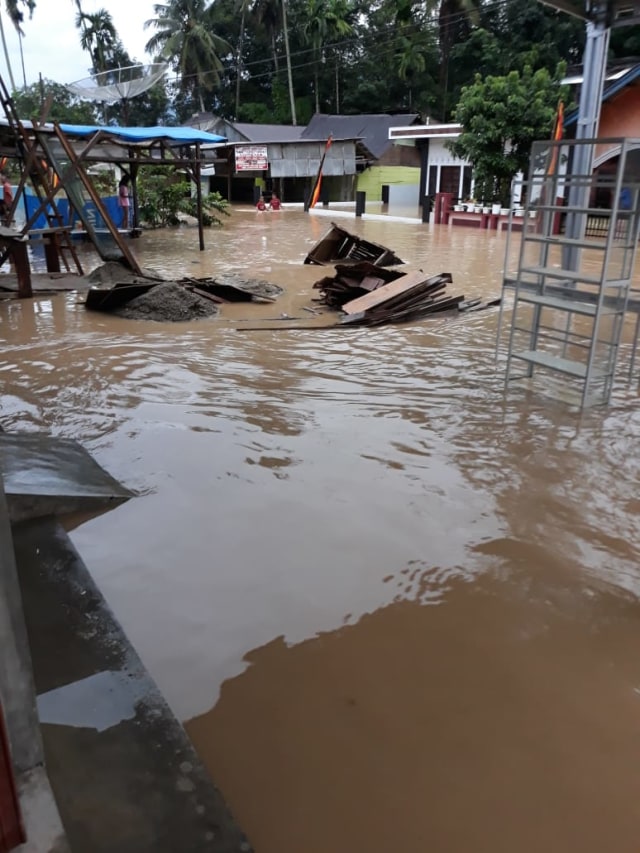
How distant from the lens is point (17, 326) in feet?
30.9

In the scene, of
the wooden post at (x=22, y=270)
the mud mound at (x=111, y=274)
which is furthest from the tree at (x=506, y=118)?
the wooden post at (x=22, y=270)

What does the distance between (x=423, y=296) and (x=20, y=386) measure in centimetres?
609

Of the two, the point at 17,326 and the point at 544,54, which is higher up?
the point at 544,54

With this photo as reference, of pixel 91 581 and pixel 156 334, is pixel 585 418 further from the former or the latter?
pixel 156 334

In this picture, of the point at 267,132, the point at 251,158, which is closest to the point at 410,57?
the point at 267,132

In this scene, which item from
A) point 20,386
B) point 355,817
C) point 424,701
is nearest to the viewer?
point 355,817

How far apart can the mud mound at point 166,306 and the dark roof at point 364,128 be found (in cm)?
2881

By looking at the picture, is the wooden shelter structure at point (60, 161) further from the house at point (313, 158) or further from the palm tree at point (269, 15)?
the palm tree at point (269, 15)

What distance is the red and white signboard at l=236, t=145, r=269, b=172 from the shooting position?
113 ft

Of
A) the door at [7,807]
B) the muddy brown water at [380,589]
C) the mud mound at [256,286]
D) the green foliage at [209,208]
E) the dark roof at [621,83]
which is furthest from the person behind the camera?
the green foliage at [209,208]

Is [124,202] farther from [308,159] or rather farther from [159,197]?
[308,159]

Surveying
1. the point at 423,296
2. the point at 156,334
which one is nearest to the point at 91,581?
the point at 156,334

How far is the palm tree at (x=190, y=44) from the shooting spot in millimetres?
46938

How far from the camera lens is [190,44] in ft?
154
